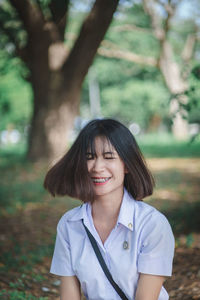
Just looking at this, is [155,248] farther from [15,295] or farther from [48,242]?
[48,242]

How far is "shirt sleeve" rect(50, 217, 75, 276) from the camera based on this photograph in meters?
2.31

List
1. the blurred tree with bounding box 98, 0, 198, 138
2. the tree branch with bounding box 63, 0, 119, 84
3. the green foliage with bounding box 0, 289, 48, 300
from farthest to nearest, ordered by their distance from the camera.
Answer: the blurred tree with bounding box 98, 0, 198, 138 → the tree branch with bounding box 63, 0, 119, 84 → the green foliage with bounding box 0, 289, 48, 300

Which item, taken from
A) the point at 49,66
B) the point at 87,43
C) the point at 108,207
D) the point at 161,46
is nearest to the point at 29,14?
the point at 87,43

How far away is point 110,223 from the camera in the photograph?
92.8 inches

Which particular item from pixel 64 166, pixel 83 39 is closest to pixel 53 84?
pixel 83 39

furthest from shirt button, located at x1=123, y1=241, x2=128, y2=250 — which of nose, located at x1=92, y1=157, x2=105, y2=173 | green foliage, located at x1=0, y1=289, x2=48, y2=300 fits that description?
Answer: green foliage, located at x1=0, y1=289, x2=48, y2=300

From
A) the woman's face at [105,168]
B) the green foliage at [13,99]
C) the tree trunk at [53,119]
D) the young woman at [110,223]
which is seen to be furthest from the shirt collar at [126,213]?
the green foliage at [13,99]

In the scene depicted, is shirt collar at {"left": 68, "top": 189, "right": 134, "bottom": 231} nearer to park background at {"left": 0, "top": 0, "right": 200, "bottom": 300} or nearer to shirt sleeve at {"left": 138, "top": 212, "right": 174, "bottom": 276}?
shirt sleeve at {"left": 138, "top": 212, "right": 174, "bottom": 276}

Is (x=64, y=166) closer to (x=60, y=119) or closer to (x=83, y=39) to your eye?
(x=83, y=39)

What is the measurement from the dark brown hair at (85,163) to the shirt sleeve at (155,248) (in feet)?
0.99

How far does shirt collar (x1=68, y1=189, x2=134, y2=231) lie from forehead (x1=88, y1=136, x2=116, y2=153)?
305 mm

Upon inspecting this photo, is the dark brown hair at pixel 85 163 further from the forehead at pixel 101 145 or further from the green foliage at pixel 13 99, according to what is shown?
the green foliage at pixel 13 99

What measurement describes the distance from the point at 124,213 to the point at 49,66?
8.41 m

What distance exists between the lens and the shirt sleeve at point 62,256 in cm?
231
